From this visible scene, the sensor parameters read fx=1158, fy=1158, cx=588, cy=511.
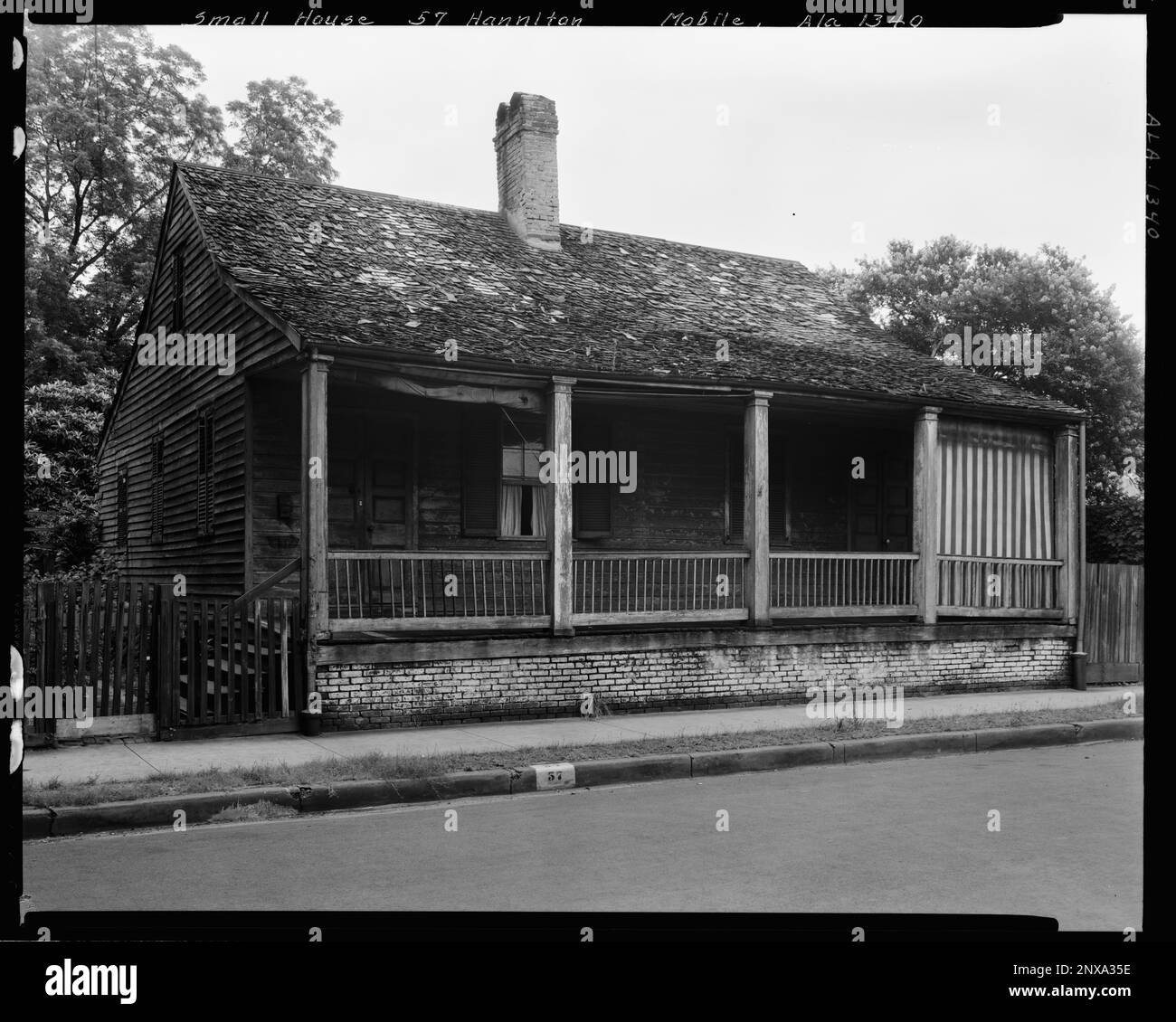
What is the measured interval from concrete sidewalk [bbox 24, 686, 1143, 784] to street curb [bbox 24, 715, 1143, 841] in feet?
2.05

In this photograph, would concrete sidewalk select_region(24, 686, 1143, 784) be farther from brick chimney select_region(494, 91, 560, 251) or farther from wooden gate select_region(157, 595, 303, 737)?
brick chimney select_region(494, 91, 560, 251)

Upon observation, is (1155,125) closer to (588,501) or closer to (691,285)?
(588,501)

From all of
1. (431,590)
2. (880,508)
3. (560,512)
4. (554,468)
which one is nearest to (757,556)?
(560,512)

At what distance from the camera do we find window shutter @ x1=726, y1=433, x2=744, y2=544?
57.6 feet

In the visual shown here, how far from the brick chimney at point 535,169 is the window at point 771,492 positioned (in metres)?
4.52

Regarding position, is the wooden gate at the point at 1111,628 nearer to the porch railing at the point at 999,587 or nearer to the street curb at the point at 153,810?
the porch railing at the point at 999,587

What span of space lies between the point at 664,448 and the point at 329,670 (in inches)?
278

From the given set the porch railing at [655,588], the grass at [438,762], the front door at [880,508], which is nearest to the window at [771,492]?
the porch railing at [655,588]

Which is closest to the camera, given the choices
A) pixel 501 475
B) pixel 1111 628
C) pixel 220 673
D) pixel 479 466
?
pixel 220 673

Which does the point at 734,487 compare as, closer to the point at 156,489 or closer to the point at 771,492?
the point at 771,492

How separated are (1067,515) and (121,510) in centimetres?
1696

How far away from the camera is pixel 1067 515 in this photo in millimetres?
16891

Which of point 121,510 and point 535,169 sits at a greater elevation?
point 535,169

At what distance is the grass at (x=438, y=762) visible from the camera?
803 centimetres
